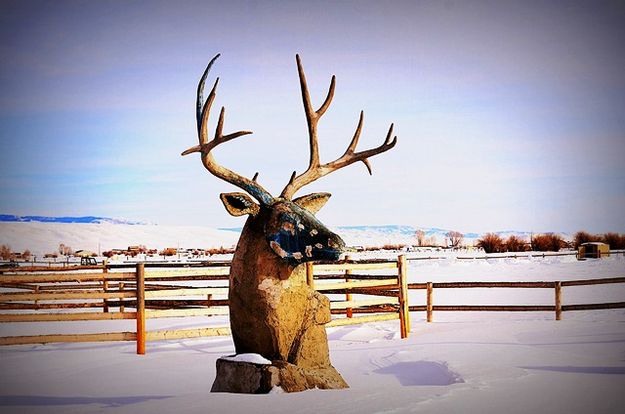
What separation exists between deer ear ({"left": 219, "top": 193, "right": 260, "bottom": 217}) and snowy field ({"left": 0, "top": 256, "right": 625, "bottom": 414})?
164 centimetres

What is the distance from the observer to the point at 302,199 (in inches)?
256

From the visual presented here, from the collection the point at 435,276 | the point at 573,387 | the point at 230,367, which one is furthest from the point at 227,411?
the point at 435,276

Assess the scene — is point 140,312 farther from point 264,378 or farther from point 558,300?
point 558,300

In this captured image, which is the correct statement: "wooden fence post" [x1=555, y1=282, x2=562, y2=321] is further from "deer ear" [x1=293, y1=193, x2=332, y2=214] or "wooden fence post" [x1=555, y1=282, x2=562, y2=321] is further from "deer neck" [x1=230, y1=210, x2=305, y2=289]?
"deer neck" [x1=230, y1=210, x2=305, y2=289]

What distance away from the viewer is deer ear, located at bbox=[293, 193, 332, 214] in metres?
6.51

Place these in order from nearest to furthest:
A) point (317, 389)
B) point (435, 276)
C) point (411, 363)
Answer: point (317, 389) < point (411, 363) < point (435, 276)

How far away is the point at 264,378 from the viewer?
5.43 m

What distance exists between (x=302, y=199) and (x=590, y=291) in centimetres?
1527

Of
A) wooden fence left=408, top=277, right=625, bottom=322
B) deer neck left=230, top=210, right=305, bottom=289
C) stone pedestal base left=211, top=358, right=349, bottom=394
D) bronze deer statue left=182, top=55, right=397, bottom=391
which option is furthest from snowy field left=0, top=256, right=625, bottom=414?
deer neck left=230, top=210, right=305, bottom=289

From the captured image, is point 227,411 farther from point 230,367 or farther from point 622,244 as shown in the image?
point 622,244

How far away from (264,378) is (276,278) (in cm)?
90

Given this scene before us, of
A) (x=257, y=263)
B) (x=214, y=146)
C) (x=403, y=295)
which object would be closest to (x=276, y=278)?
(x=257, y=263)

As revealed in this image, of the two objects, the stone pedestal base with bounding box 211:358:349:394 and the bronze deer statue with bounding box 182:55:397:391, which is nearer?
the stone pedestal base with bounding box 211:358:349:394

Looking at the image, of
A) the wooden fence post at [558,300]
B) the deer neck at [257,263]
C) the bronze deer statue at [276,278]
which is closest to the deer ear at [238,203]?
the bronze deer statue at [276,278]
